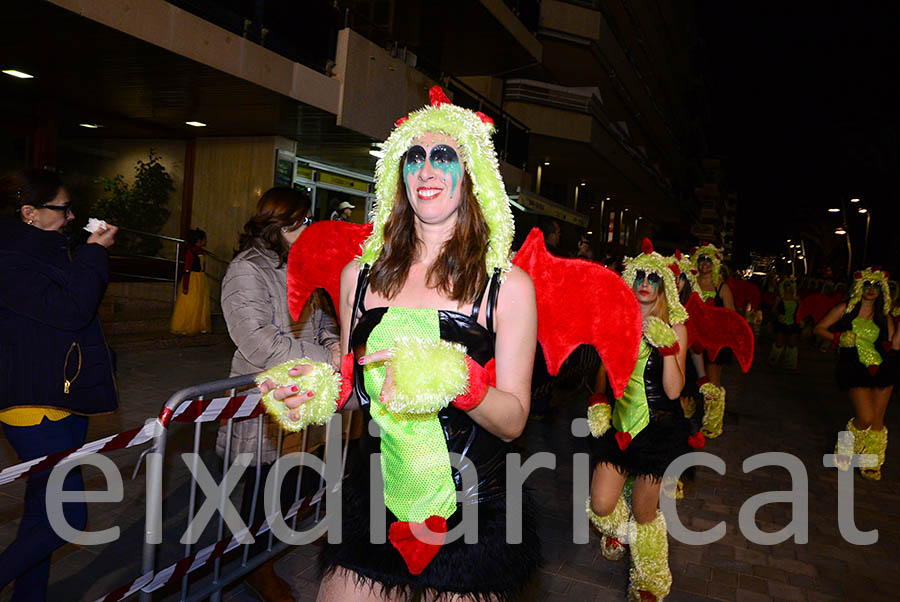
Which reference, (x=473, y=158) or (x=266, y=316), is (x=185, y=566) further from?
(x=473, y=158)

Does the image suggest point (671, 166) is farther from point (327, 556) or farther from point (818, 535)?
point (327, 556)

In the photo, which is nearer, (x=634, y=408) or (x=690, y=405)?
(x=634, y=408)

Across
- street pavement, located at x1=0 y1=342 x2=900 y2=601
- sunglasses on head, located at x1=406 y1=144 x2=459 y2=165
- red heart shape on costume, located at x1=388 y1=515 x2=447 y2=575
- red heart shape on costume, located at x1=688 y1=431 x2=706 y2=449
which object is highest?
sunglasses on head, located at x1=406 y1=144 x2=459 y2=165

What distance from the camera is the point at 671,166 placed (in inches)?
1827

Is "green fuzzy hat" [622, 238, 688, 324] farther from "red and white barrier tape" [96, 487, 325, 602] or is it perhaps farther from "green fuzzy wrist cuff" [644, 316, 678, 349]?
"red and white barrier tape" [96, 487, 325, 602]

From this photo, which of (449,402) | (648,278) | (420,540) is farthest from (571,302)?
(648,278)

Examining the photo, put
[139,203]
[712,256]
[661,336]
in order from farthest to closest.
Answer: [139,203], [712,256], [661,336]

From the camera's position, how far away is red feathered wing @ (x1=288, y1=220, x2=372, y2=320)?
8.95 feet

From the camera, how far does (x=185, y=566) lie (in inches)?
113

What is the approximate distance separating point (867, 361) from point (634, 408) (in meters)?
4.15

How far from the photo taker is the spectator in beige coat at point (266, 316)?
10.5ft

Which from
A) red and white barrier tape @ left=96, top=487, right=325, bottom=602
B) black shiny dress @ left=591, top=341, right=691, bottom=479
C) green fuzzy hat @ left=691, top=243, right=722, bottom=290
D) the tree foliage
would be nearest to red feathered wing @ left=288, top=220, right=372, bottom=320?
red and white barrier tape @ left=96, top=487, right=325, bottom=602

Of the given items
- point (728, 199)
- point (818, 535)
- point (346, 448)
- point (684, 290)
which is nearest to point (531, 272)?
point (346, 448)

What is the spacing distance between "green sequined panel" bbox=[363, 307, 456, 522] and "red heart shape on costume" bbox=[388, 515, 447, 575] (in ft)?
0.09
